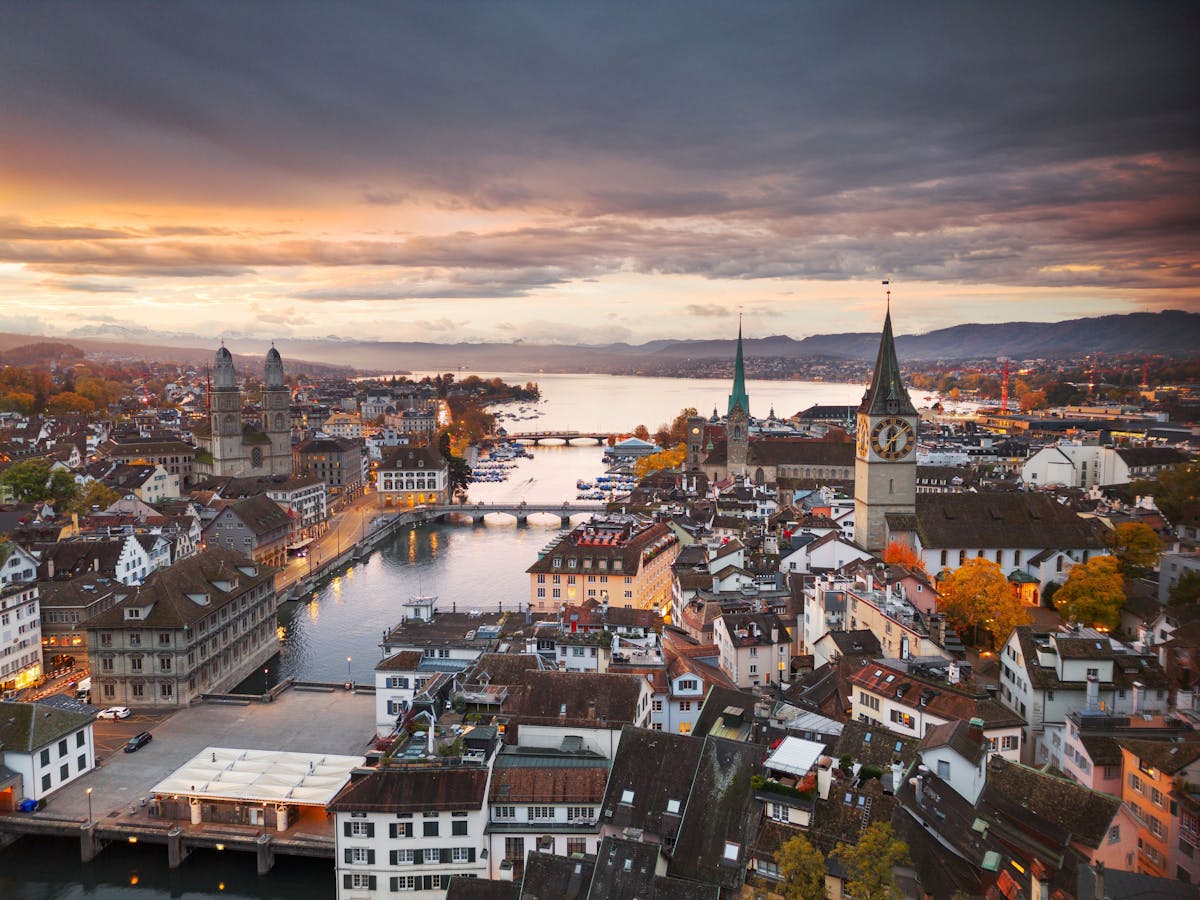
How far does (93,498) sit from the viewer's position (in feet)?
143

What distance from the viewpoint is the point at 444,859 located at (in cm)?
1466

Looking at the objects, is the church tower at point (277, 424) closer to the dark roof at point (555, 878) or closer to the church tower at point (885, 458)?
the church tower at point (885, 458)

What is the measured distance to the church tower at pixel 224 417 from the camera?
Answer: 58750 millimetres

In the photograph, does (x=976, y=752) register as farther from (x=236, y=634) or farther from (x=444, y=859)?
(x=236, y=634)

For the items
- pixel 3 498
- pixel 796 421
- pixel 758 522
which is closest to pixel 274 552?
pixel 3 498

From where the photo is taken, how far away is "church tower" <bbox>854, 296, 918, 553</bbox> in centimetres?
3306

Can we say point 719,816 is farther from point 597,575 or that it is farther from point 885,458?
point 885,458

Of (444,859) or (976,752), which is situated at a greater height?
(976,752)

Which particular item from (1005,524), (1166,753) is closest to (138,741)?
(1166,753)

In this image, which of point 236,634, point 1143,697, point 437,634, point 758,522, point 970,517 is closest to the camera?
point 1143,697

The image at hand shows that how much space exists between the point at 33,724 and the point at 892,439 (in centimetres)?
2615

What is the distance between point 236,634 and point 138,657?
352cm

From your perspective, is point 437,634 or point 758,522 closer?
point 437,634

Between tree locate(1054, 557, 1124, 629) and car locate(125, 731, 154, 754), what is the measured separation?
2179cm
